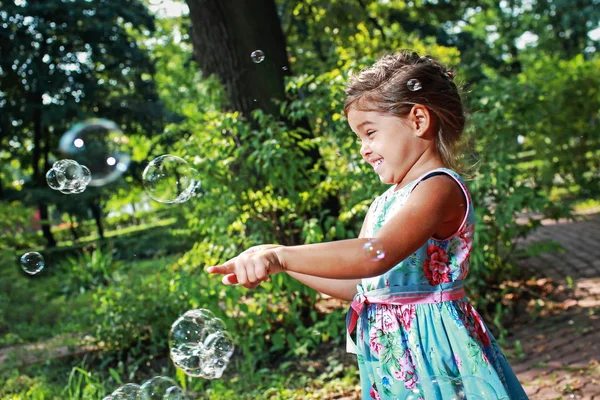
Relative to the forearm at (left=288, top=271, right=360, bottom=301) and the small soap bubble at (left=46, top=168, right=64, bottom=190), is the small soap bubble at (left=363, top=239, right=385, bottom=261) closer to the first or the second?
the forearm at (left=288, top=271, right=360, bottom=301)

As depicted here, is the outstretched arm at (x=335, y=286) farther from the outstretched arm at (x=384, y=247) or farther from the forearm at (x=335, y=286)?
the outstretched arm at (x=384, y=247)

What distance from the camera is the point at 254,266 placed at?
5.09 ft

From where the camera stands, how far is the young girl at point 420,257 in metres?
1.83

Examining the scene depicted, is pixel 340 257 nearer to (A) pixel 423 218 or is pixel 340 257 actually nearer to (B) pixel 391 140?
(A) pixel 423 218

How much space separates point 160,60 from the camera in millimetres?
24016

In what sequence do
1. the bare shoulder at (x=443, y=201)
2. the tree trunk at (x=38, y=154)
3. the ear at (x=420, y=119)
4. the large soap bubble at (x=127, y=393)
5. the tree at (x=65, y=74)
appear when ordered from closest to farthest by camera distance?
the bare shoulder at (x=443, y=201), the ear at (x=420, y=119), the large soap bubble at (x=127, y=393), the tree at (x=65, y=74), the tree trunk at (x=38, y=154)

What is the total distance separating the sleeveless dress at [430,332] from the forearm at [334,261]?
0.37 m

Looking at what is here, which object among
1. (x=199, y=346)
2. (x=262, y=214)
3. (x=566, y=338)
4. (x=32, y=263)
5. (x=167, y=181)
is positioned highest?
(x=167, y=181)

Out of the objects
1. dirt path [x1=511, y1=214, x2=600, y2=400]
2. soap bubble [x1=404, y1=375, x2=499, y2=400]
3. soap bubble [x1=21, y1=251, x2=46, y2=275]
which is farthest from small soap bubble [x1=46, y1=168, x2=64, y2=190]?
dirt path [x1=511, y1=214, x2=600, y2=400]

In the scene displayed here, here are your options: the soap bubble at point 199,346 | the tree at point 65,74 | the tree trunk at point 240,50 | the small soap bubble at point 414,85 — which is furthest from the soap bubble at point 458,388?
the tree at point 65,74

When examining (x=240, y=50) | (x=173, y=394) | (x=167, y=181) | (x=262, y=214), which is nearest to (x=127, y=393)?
(x=173, y=394)

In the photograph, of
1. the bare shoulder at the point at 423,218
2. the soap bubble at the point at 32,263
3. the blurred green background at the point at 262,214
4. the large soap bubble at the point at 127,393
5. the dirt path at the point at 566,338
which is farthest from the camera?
the blurred green background at the point at 262,214

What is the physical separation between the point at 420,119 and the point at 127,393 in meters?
1.94

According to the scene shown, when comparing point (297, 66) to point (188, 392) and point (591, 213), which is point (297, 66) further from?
point (591, 213)
